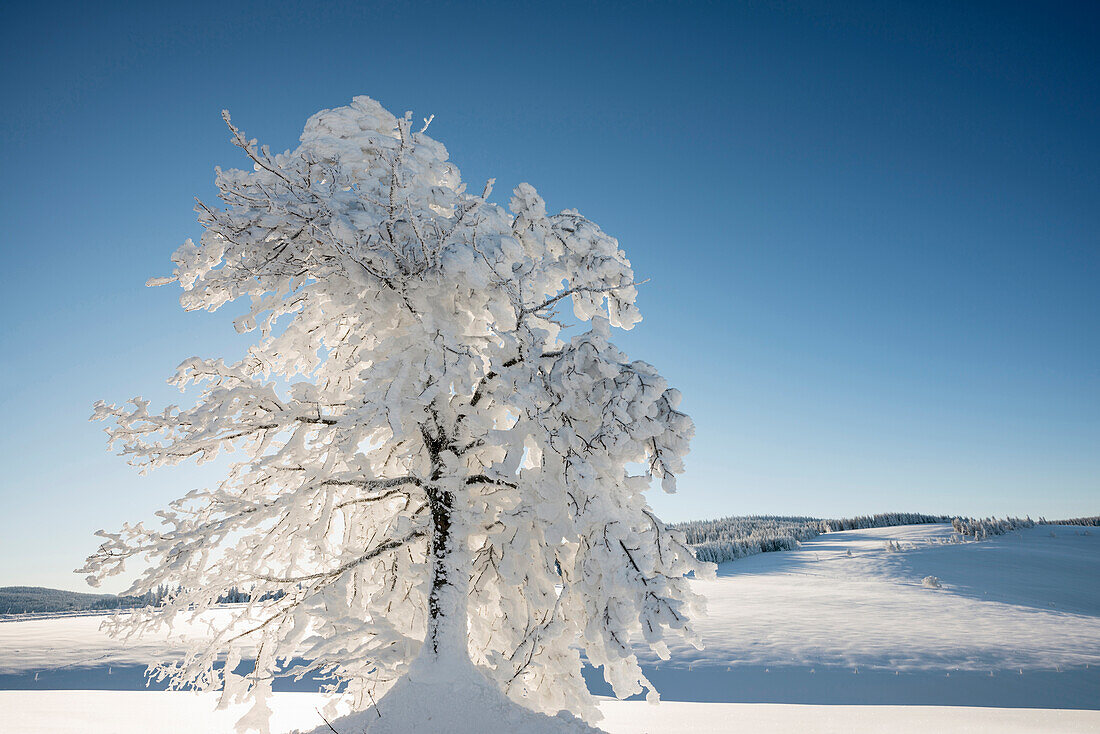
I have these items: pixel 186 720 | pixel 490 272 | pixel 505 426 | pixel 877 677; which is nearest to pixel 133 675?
pixel 186 720

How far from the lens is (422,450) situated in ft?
18.3

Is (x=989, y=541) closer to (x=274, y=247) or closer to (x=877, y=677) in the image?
(x=877, y=677)

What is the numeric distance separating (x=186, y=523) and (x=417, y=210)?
367 centimetres

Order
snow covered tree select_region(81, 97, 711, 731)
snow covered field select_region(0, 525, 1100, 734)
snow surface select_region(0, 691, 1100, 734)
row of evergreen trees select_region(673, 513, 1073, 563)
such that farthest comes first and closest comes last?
row of evergreen trees select_region(673, 513, 1073, 563)
snow covered field select_region(0, 525, 1100, 734)
snow surface select_region(0, 691, 1100, 734)
snow covered tree select_region(81, 97, 711, 731)

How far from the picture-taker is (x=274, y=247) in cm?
529

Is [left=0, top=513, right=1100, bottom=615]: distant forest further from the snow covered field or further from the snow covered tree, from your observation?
the snow covered tree

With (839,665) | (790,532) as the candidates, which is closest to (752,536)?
(790,532)

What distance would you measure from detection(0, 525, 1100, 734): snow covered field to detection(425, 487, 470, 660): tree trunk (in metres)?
2.74

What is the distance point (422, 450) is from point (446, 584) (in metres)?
1.39

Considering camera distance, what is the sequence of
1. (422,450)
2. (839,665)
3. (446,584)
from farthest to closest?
(839,665), (422,450), (446,584)

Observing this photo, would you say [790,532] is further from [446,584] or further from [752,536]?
[446,584]

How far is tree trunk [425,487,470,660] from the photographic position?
4742 mm

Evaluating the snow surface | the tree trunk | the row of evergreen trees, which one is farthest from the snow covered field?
the row of evergreen trees

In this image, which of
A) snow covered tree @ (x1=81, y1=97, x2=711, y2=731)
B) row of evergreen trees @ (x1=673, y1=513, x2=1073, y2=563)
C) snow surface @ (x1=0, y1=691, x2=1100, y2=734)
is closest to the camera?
snow covered tree @ (x1=81, y1=97, x2=711, y2=731)
